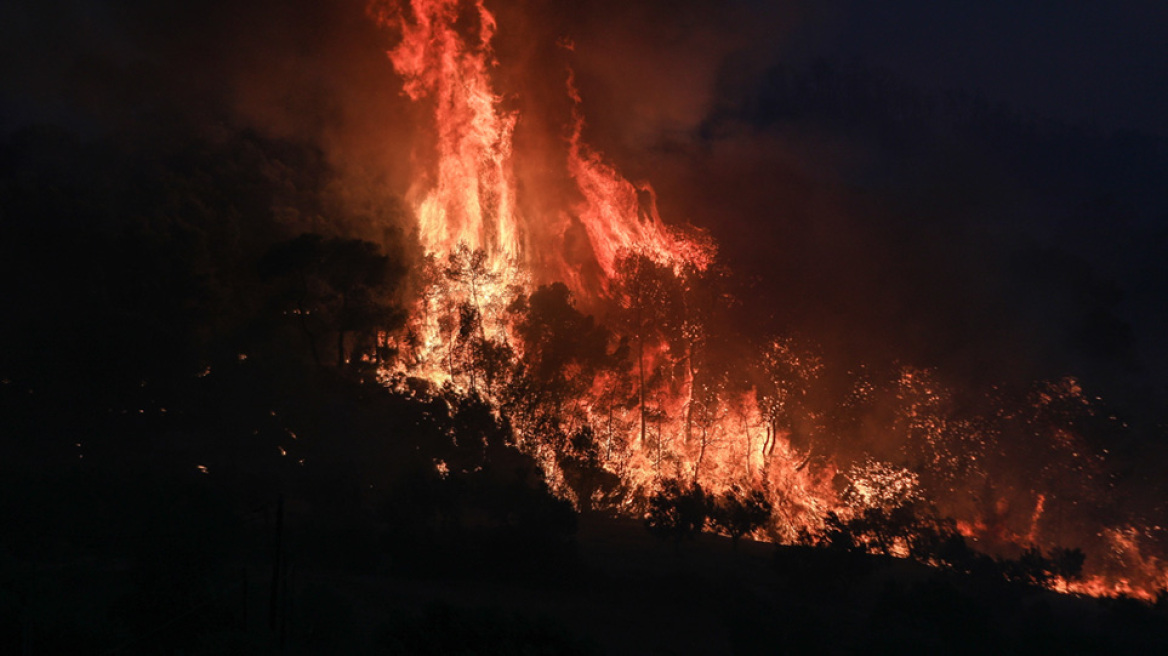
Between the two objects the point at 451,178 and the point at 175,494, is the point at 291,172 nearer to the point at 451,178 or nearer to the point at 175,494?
the point at 451,178

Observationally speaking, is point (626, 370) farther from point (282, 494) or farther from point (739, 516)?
point (282, 494)

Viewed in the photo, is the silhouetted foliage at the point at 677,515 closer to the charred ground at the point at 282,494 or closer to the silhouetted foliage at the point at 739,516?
the silhouetted foliage at the point at 739,516

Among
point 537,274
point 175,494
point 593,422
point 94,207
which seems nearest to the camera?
point 175,494

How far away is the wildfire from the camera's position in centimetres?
4409

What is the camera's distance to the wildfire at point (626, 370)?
44.1m

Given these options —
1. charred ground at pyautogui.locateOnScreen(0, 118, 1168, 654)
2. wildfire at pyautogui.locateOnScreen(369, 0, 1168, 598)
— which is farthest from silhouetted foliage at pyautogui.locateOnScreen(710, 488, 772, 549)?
wildfire at pyautogui.locateOnScreen(369, 0, 1168, 598)

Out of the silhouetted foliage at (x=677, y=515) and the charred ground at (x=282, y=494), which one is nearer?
the charred ground at (x=282, y=494)

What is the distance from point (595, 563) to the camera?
32094mm

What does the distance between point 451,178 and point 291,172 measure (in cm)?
1056

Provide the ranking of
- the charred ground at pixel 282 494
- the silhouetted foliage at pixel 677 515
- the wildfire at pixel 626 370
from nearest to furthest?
the charred ground at pixel 282 494 → the silhouetted foliage at pixel 677 515 → the wildfire at pixel 626 370

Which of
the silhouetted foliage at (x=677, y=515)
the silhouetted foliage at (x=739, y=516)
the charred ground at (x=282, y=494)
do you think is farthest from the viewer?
the silhouetted foliage at (x=739, y=516)

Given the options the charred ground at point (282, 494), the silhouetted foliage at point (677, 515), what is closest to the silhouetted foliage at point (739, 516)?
the silhouetted foliage at point (677, 515)

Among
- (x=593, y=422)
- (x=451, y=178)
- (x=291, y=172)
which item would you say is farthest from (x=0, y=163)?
(x=593, y=422)

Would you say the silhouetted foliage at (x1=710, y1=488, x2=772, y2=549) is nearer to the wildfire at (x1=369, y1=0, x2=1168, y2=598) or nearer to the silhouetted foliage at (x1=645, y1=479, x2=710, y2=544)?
the silhouetted foliage at (x1=645, y1=479, x2=710, y2=544)
